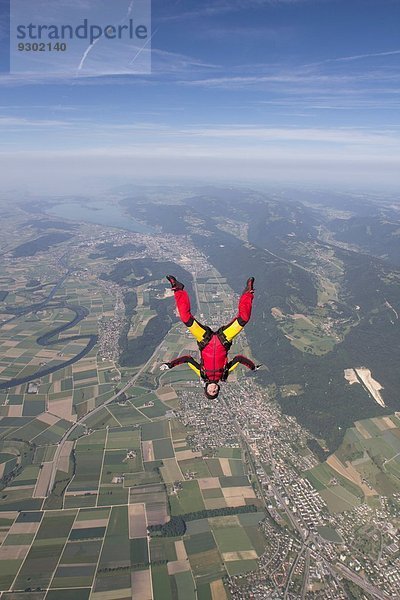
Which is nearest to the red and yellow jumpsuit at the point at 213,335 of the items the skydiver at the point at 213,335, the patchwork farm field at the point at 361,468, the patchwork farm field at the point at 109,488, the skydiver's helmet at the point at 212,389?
the skydiver at the point at 213,335

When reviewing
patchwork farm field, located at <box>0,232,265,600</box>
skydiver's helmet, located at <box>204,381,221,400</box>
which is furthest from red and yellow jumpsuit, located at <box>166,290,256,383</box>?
patchwork farm field, located at <box>0,232,265,600</box>

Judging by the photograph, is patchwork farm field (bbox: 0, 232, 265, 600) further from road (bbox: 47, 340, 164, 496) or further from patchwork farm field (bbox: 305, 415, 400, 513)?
patchwork farm field (bbox: 305, 415, 400, 513)

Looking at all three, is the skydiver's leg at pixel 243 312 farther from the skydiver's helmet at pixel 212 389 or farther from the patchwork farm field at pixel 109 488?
the patchwork farm field at pixel 109 488

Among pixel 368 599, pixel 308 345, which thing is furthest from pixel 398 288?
pixel 368 599

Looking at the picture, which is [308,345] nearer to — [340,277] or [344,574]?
[344,574]

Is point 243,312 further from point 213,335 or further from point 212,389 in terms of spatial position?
point 212,389

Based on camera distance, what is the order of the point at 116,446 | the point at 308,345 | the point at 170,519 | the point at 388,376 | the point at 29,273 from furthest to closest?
the point at 29,273
the point at 308,345
the point at 388,376
the point at 116,446
the point at 170,519

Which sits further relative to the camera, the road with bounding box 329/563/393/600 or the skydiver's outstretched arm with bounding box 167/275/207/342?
the road with bounding box 329/563/393/600

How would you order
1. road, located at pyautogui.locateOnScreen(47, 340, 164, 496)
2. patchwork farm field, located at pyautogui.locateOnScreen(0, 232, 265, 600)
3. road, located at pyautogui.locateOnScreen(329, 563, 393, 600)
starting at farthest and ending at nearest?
1. road, located at pyautogui.locateOnScreen(47, 340, 164, 496)
2. patchwork farm field, located at pyautogui.locateOnScreen(0, 232, 265, 600)
3. road, located at pyautogui.locateOnScreen(329, 563, 393, 600)
